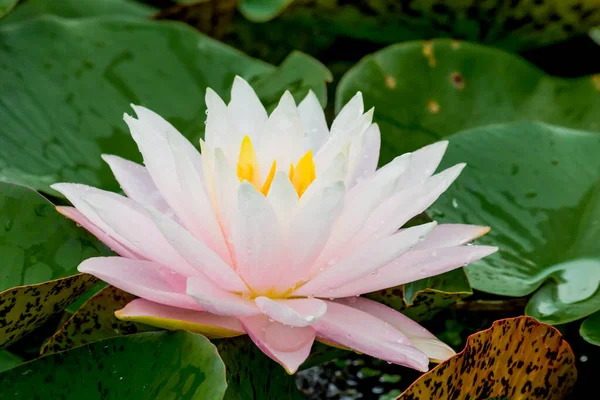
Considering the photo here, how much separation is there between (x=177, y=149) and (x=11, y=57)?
1.76 feet

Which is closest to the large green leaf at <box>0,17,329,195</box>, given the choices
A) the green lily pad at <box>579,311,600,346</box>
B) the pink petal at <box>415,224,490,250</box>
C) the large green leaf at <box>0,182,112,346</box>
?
the large green leaf at <box>0,182,112,346</box>

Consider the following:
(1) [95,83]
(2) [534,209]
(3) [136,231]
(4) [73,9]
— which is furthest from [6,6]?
(2) [534,209]

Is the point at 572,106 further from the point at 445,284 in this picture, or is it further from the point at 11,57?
the point at 11,57

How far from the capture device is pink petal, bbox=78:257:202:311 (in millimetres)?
542

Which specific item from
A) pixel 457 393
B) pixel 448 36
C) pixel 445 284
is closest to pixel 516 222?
pixel 445 284

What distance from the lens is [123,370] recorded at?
0.56m

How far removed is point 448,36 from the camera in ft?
4.19

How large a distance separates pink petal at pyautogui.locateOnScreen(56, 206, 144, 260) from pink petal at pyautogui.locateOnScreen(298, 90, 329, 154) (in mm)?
208

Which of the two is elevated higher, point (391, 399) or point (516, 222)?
point (516, 222)

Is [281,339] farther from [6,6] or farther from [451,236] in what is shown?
[6,6]

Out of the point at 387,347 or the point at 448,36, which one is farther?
the point at 448,36

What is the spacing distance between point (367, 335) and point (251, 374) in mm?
110

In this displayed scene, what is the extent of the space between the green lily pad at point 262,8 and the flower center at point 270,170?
1.90 ft

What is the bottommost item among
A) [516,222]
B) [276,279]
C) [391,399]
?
[391,399]
